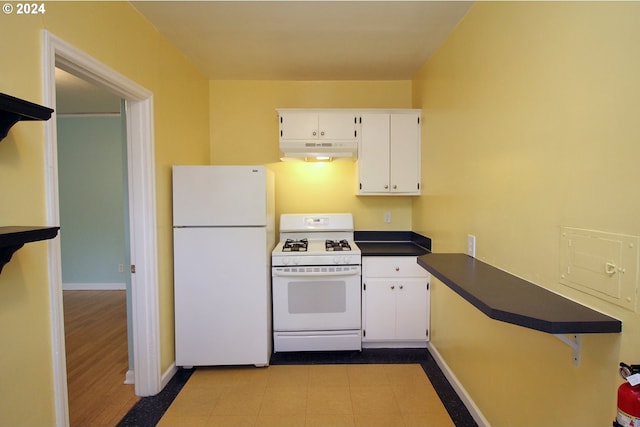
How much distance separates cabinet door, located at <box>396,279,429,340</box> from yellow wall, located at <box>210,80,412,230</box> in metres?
0.79

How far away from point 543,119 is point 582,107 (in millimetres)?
192

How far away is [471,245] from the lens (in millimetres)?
1870

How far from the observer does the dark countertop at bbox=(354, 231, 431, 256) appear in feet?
8.74

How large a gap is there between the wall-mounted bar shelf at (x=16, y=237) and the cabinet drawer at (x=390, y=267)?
2131mm

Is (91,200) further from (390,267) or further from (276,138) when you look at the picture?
(390,267)

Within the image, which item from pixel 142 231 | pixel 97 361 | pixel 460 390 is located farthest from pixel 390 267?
pixel 97 361

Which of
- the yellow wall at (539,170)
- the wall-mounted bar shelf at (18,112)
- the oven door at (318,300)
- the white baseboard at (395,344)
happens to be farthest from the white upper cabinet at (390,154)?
the wall-mounted bar shelf at (18,112)

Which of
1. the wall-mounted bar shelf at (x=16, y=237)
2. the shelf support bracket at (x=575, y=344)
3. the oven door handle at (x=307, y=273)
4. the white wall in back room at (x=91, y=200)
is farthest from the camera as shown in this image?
the white wall in back room at (x=91, y=200)

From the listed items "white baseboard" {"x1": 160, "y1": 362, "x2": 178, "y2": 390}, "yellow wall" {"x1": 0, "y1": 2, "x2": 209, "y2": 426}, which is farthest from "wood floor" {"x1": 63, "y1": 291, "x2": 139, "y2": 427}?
"yellow wall" {"x1": 0, "y1": 2, "x2": 209, "y2": 426}

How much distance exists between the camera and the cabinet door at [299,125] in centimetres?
282

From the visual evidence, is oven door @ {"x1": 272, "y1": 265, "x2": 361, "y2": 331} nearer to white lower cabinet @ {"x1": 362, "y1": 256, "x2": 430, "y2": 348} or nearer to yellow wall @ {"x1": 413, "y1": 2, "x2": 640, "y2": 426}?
white lower cabinet @ {"x1": 362, "y1": 256, "x2": 430, "y2": 348}

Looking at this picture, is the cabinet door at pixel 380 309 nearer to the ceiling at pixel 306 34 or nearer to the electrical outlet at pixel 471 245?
the electrical outlet at pixel 471 245

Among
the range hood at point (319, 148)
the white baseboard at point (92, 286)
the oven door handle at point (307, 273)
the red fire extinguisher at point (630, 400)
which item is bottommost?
the white baseboard at point (92, 286)

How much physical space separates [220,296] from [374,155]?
190cm
